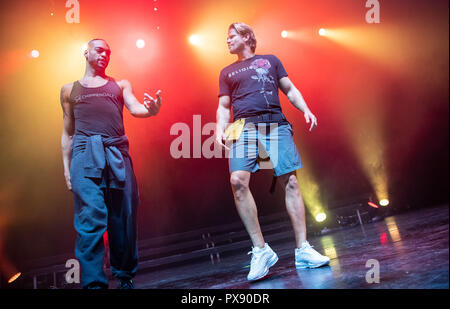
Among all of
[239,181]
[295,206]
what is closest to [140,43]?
[239,181]

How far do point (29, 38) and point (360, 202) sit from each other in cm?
615

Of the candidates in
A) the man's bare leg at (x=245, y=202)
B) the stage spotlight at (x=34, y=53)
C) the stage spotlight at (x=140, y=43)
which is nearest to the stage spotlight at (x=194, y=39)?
the stage spotlight at (x=140, y=43)

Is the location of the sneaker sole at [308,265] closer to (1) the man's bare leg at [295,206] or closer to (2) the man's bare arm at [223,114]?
(1) the man's bare leg at [295,206]

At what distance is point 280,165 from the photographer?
222cm

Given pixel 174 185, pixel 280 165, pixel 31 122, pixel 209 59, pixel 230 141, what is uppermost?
pixel 209 59

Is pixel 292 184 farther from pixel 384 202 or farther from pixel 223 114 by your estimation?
pixel 384 202

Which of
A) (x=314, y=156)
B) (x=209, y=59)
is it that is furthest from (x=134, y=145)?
(x=314, y=156)

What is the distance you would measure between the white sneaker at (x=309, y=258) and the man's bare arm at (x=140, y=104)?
1.36 metres

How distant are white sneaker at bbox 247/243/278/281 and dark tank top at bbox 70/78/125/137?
127 cm

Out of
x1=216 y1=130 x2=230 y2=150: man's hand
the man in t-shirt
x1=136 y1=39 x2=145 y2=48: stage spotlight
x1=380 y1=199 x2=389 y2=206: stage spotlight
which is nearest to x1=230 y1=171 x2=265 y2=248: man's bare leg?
the man in t-shirt

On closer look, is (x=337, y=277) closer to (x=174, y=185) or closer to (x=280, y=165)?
(x=280, y=165)

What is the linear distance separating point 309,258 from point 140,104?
1.57m

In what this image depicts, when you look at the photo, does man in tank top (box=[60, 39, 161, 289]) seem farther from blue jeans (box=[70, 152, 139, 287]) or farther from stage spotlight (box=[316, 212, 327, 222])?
stage spotlight (box=[316, 212, 327, 222])
